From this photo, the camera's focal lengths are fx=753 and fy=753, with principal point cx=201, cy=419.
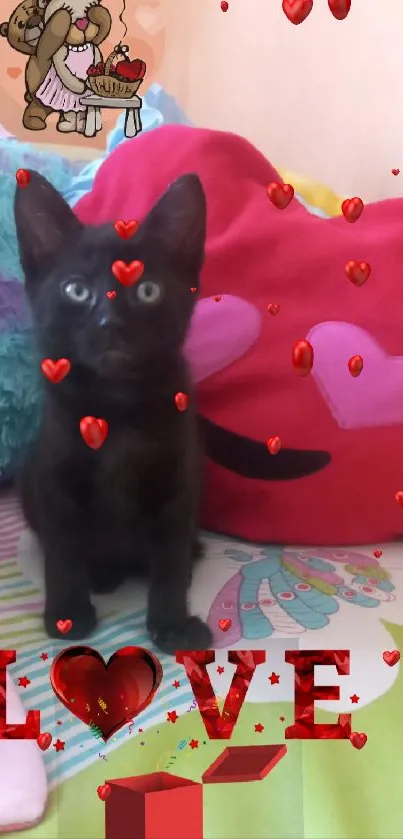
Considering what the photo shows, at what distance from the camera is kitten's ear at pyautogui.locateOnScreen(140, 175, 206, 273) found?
44cm

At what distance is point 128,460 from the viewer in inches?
18.1

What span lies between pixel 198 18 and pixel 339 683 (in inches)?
16.7

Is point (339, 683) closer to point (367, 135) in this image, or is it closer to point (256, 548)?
point (256, 548)

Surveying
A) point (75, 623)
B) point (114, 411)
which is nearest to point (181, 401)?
point (114, 411)

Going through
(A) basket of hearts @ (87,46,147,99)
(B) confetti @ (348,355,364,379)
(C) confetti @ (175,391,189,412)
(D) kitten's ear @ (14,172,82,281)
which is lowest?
(C) confetti @ (175,391,189,412)

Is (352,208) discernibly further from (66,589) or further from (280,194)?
(66,589)

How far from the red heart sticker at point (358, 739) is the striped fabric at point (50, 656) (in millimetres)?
97

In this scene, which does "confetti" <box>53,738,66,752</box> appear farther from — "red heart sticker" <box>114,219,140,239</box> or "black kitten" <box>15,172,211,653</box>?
"red heart sticker" <box>114,219,140,239</box>

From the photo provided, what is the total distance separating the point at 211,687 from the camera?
1.44 ft

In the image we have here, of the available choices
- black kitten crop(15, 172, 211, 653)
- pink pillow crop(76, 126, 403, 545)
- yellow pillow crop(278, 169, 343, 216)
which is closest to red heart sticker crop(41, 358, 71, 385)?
black kitten crop(15, 172, 211, 653)

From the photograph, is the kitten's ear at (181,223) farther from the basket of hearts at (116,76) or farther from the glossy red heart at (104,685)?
the glossy red heart at (104,685)

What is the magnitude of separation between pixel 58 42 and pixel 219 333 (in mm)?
205

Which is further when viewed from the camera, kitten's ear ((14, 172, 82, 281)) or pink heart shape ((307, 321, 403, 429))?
pink heart shape ((307, 321, 403, 429))

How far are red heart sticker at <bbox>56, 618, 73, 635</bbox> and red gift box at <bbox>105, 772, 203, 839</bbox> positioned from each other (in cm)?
9
